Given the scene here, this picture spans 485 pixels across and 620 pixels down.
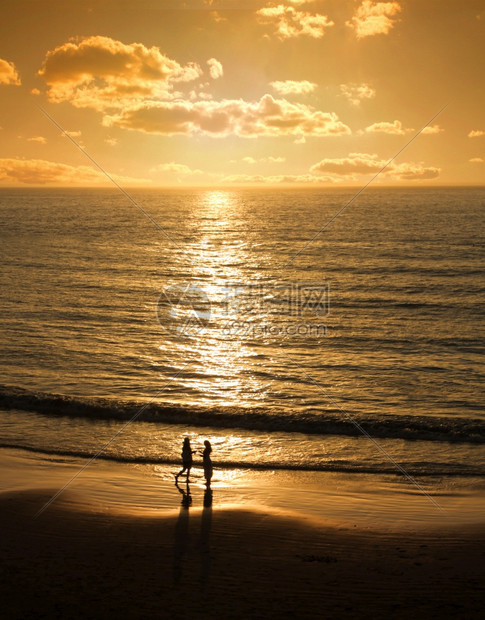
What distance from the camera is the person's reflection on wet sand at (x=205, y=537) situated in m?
10.1

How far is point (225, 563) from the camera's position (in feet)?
34.5

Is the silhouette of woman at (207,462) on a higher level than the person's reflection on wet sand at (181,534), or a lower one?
higher

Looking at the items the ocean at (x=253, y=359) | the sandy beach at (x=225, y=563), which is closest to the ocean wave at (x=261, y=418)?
the ocean at (x=253, y=359)

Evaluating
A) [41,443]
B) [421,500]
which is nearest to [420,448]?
[421,500]

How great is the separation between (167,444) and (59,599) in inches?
374

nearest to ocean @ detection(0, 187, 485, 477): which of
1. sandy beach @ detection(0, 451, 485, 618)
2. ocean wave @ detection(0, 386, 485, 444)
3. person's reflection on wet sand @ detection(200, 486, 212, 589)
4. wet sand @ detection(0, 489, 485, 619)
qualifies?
ocean wave @ detection(0, 386, 485, 444)

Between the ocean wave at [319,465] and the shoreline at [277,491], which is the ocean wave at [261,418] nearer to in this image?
the ocean wave at [319,465]

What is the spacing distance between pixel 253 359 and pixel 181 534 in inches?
703

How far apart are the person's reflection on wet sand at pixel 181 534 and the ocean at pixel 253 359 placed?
3098 millimetres

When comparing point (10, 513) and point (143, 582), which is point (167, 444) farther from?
point (143, 582)

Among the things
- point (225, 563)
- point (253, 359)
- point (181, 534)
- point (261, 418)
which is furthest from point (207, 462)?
point (253, 359)

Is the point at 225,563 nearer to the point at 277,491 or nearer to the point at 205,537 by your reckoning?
the point at 205,537

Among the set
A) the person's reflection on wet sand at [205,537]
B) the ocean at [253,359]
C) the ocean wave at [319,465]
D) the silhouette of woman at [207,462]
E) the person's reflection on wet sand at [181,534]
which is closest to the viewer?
the person's reflection on wet sand at [205,537]

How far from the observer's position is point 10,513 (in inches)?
497
